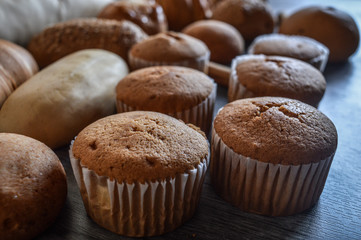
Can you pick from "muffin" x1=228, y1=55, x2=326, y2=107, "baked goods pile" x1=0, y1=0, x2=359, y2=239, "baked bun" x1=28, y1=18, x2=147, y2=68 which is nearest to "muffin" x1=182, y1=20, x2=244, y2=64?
"baked goods pile" x1=0, y1=0, x2=359, y2=239

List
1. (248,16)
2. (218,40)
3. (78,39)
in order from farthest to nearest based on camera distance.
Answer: (248,16) → (218,40) → (78,39)

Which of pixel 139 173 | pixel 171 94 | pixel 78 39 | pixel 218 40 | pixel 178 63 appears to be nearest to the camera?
pixel 139 173

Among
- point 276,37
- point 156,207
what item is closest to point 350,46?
point 276,37

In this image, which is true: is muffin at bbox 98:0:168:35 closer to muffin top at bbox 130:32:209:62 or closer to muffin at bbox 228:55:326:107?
muffin top at bbox 130:32:209:62

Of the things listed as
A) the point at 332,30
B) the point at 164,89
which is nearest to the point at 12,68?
the point at 164,89

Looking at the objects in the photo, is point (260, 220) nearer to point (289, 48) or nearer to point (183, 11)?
point (289, 48)
